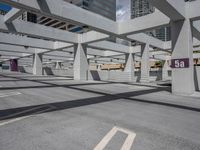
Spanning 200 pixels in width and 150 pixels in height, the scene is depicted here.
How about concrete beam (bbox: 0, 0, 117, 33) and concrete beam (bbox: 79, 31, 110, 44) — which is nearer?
concrete beam (bbox: 0, 0, 117, 33)

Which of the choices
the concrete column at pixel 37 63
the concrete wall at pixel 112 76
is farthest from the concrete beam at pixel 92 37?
the concrete column at pixel 37 63

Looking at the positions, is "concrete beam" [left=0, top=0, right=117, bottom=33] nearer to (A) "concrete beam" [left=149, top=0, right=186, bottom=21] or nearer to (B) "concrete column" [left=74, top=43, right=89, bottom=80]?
(A) "concrete beam" [left=149, top=0, right=186, bottom=21]

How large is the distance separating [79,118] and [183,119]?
329cm

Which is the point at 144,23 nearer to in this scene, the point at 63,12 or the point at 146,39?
the point at 63,12

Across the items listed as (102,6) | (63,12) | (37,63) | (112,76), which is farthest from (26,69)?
(102,6)

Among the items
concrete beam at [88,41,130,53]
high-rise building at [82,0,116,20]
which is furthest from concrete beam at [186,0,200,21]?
high-rise building at [82,0,116,20]

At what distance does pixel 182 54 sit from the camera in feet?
35.2

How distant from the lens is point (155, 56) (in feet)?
110

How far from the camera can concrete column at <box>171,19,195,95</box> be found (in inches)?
413

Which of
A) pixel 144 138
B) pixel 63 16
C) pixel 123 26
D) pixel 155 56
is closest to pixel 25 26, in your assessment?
pixel 63 16

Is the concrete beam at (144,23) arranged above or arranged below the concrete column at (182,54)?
above

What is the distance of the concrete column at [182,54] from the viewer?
10484 millimetres

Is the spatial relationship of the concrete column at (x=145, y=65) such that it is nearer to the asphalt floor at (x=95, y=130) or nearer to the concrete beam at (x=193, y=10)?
the concrete beam at (x=193, y=10)

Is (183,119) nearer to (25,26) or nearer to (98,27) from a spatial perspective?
(98,27)
